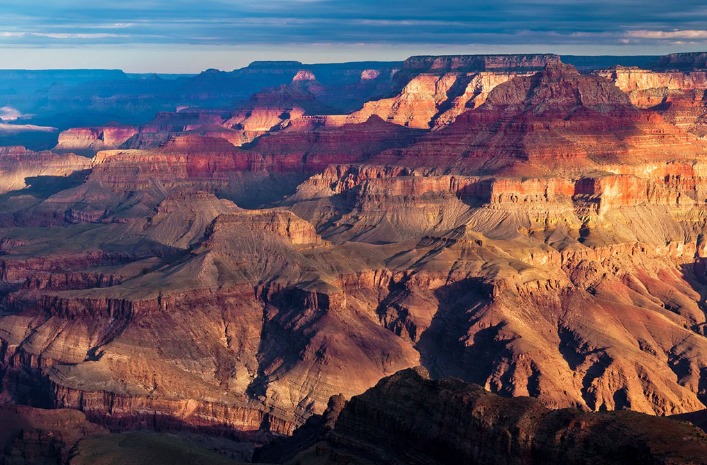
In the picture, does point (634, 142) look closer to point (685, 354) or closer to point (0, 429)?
point (685, 354)

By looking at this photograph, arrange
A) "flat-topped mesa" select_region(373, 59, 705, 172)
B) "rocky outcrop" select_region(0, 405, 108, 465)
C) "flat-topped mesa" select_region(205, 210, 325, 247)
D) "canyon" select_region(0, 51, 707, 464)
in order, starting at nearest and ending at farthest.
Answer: "canyon" select_region(0, 51, 707, 464) < "rocky outcrop" select_region(0, 405, 108, 465) < "flat-topped mesa" select_region(205, 210, 325, 247) < "flat-topped mesa" select_region(373, 59, 705, 172)

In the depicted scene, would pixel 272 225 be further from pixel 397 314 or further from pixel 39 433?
pixel 39 433

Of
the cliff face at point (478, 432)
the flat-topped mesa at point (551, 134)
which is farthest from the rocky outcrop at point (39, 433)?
the flat-topped mesa at point (551, 134)

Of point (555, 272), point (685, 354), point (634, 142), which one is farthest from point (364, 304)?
point (634, 142)

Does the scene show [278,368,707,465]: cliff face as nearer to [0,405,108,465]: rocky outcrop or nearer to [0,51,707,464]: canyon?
[0,51,707,464]: canyon

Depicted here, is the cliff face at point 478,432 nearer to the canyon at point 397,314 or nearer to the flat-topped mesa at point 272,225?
the canyon at point 397,314

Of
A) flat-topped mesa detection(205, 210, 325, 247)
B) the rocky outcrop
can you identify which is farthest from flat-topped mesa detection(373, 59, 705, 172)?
the rocky outcrop
